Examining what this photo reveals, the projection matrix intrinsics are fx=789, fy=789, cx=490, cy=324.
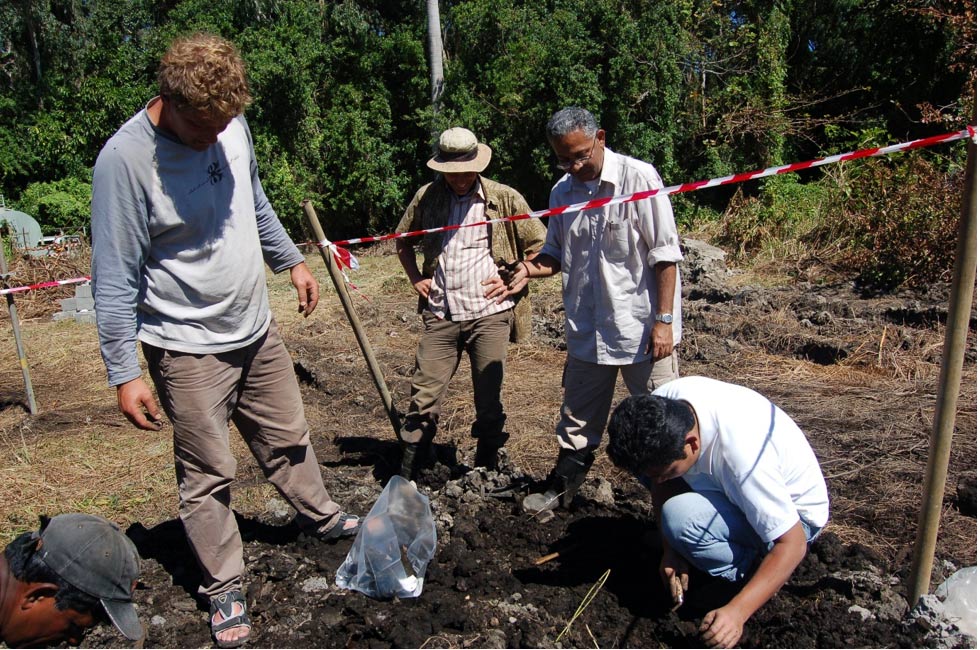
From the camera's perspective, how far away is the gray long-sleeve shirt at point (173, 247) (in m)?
2.64

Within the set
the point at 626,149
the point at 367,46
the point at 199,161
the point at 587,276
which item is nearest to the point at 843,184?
the point at 626,149

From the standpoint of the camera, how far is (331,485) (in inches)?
169

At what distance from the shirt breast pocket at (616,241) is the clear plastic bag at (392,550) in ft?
4.47

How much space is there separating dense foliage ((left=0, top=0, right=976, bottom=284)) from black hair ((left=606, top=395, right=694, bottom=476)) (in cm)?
854

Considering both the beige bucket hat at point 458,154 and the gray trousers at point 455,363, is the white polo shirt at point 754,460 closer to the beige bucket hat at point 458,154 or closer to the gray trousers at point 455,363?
the gray trousers at point 455,363

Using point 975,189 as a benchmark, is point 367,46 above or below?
above

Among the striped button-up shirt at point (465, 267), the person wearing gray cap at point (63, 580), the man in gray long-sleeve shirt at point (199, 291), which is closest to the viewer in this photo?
the person wearing gray cap at point (63, 580)

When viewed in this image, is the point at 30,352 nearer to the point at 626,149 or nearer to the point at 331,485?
the point at 331,485

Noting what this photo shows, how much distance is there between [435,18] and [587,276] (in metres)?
12.2

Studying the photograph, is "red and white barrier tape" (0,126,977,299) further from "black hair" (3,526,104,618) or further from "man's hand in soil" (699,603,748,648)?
"man's hand in soil" (699,603,748,648)

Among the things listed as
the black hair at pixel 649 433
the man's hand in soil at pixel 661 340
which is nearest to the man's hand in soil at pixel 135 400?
the black hair at pixel 649 433

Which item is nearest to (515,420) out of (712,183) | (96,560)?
(712,183)

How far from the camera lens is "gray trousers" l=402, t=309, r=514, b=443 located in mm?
4184

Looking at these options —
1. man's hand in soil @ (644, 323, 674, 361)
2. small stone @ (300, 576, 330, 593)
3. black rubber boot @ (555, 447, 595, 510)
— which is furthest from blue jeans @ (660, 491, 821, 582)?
small stone @ (300, 576, 330, 593)
